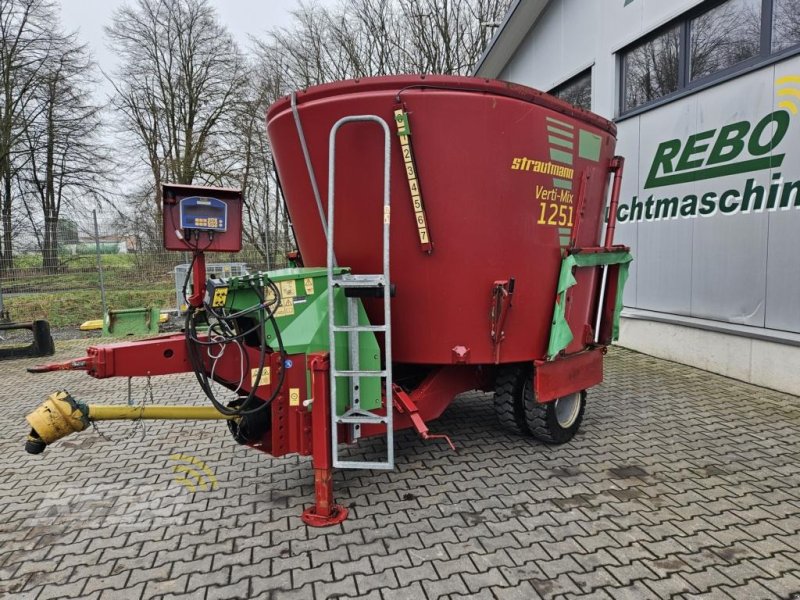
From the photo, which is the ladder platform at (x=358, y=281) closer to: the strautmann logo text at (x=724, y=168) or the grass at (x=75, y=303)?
the strautmann logo text at (x=724, y=168)

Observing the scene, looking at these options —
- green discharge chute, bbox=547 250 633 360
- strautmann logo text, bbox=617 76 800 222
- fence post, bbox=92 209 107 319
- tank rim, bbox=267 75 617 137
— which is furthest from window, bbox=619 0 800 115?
fence post, bbox=92 209 107 319

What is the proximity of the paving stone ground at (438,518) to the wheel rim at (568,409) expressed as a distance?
0.18 metres

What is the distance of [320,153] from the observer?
3.18 m

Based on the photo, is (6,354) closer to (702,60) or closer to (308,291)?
(308,291)

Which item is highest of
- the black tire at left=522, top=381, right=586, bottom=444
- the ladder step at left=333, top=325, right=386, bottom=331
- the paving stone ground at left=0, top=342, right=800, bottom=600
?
the ladder step at left=333, top=325, right=386, bottom=331

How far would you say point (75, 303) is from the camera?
33.7ft

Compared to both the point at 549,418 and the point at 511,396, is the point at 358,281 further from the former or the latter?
the point at 549,418

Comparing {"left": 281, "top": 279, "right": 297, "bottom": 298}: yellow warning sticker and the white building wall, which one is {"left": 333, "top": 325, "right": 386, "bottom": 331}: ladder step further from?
the white building wall

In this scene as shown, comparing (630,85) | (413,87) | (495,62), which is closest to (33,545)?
(413,87)

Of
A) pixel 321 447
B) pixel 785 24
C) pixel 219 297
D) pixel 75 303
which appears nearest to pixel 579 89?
pixel 785 24

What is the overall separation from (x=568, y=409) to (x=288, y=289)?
256cm

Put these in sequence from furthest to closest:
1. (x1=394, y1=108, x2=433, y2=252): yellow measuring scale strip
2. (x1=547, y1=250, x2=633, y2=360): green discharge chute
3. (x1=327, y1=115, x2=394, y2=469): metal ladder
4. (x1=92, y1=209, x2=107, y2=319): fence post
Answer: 1. (x1=92, y1=209, x2=107, y2=319): fence post
2. (x1=547, y1=250, x2=633, y2=360): green discharge chute
3. (x1=394, y1=108, x2=433, y2=252): yellow measuring scale strip
4. (x1=327, y1=115, x2=394, y2=469): metal ladder

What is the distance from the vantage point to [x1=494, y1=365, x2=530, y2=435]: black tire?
3.89 m

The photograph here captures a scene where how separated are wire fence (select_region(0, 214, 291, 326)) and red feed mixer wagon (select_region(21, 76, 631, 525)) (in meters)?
6.31
